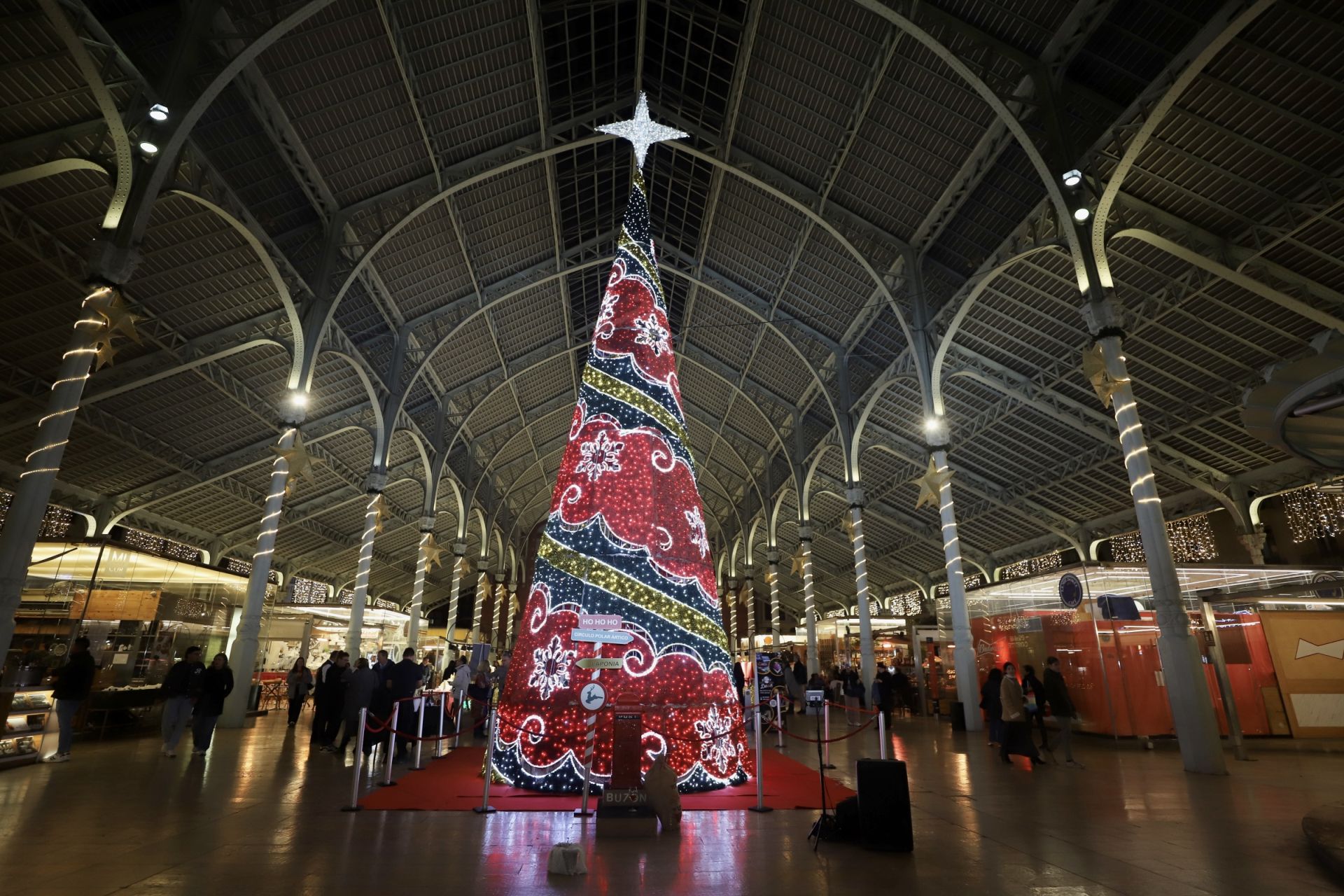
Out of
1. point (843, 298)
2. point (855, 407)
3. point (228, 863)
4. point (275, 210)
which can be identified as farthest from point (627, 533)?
point (855, 407)

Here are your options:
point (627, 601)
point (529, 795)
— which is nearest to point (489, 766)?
point (529, 795)

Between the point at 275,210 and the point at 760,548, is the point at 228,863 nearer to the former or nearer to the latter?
the point at 275,210

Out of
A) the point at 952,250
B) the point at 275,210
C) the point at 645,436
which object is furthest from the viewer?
the point at 952,250

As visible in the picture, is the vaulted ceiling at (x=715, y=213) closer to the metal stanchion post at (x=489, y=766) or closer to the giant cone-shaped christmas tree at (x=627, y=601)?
the giant cone-shaped christmas tree at (x=627, y=601)

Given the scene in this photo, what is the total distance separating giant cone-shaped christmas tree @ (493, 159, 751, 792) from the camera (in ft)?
21.0

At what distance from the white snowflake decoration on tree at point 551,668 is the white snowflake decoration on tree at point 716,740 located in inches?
56.2

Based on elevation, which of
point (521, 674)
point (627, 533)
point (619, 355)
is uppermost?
point (619, 355)

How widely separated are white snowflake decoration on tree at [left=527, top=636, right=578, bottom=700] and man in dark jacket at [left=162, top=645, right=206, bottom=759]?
6.72 meters

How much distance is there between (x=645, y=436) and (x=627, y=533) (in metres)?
1.08

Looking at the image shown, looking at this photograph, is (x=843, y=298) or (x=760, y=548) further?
(x=760, y=548)

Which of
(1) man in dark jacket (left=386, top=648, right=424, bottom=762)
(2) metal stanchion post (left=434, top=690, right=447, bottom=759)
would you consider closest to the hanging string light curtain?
(2) metal stanchion post (left=434, top=690, right=447, bottom=759)

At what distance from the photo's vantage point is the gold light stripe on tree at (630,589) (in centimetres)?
652

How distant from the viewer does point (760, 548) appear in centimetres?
4881

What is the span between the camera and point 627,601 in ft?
21.2
